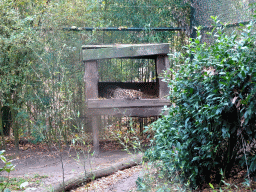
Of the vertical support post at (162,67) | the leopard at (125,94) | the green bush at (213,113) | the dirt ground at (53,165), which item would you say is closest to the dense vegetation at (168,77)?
the green bush at (213,113)

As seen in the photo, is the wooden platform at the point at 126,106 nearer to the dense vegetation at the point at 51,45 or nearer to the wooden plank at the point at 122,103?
the wooden plank at the point at 122,103

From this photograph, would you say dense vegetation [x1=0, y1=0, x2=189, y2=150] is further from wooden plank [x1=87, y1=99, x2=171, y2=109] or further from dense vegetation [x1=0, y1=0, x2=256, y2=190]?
wooden plank [x1=87, y1=99, x2=171, y2=109]

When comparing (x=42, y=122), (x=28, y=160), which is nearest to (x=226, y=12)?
(x=42, y=122)

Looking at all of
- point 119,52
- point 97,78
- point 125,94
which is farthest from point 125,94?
point 119,52

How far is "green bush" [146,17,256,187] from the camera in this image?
2441 mm

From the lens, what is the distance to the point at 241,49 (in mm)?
2582

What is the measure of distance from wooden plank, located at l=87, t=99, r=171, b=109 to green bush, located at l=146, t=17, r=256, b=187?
2.33 m

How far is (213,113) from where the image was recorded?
2518 millimetres

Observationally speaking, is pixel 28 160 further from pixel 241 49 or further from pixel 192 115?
pixel 241 49

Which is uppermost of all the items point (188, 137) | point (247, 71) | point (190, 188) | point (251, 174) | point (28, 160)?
point (247, 71)

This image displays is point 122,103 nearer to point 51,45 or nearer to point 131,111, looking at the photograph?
point 131,111

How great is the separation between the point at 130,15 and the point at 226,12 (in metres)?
2.62

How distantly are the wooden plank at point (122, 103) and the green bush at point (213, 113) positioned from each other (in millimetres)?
2331

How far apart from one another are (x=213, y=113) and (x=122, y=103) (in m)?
3.18
